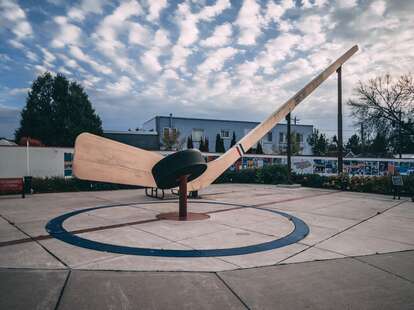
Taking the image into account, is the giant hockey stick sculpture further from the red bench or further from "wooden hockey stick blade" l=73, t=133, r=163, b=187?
the red bench

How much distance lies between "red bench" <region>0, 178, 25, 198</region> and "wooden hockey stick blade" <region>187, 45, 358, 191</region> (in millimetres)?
7928

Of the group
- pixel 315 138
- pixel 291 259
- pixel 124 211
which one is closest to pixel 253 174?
pixel 124 211

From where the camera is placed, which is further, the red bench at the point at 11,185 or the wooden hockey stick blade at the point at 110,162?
the red bench at the point at 11,185

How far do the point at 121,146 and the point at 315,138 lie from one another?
50.2 m

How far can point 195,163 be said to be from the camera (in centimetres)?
680

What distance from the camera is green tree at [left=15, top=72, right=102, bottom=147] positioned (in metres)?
30.1

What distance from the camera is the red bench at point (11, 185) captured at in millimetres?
12102

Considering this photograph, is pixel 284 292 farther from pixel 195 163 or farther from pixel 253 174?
pixel 253 174

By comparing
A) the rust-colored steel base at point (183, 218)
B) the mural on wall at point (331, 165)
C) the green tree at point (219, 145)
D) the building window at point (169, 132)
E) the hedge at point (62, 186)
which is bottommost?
the rust-colored steel base at point (183, 218)

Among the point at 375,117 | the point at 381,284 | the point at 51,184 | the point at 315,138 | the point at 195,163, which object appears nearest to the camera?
the point at 381,284

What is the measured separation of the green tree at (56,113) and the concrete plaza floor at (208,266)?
25.2 meters

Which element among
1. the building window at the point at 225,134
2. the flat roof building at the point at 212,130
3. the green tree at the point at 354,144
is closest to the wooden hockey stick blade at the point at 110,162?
the flat roof building at the point at 212,130

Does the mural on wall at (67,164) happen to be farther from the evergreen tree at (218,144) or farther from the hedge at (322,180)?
the evergreen tree at (218,144)

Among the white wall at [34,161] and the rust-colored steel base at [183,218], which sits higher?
the white wall at [34,161]
